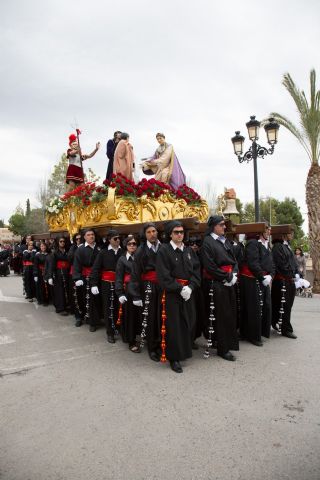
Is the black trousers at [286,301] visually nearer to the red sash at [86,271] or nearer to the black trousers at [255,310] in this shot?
the black trousers at [255,310]

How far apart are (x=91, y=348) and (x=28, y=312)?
3501mm

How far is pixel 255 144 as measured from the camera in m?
9.39

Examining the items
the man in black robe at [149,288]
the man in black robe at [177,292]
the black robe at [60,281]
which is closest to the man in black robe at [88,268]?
the black robe at [60,281]

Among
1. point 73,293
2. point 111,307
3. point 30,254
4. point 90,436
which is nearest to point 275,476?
point 90,436

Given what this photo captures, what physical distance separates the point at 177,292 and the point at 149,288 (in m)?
0.59

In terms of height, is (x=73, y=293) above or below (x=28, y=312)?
above

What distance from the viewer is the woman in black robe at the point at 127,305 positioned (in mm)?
5180

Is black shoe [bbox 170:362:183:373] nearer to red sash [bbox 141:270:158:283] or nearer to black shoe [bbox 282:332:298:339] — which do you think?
red sash [bbox 141:270:158:283]

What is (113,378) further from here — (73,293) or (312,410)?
(73,293)

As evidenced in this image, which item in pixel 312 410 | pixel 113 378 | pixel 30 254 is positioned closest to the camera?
pixel 312 410

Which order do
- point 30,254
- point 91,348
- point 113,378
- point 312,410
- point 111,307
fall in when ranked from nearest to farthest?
point 312,410, point 113,378, point 91,348, point 111,307, point 30,254

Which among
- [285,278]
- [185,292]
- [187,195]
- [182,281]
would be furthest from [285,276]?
[187,195]

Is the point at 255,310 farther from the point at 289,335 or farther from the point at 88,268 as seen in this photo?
the point at 88,268

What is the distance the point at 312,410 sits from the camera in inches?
123
